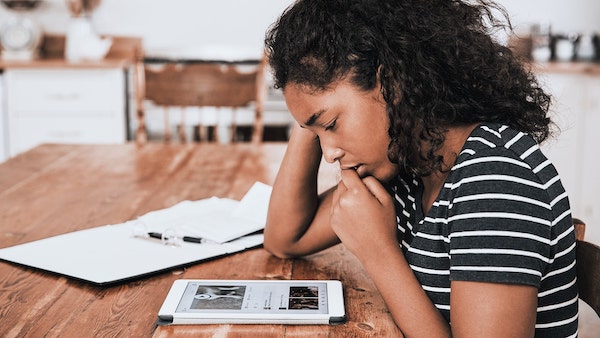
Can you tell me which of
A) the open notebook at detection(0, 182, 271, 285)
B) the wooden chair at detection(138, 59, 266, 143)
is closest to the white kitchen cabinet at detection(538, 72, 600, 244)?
the wooden chair at detection(138, 59, 266, 143)

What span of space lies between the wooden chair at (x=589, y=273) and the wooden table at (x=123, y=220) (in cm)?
27

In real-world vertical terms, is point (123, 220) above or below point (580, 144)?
above

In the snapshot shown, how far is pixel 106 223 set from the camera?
1.45m

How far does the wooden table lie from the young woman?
10 centimetres

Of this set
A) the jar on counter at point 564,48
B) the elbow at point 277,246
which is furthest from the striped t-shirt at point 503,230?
the jar on counter at point 564,48

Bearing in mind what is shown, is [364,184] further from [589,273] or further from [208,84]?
[208,84]

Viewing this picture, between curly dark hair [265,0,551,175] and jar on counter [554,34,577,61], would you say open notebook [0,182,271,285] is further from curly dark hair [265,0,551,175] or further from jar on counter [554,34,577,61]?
jar on counter [554,34,577,61]

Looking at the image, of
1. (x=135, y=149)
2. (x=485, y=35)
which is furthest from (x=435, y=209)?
(x=135, y=149)

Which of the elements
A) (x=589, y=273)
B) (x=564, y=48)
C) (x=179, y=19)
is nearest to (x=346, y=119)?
(x=589, y=273)

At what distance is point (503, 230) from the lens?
88cm

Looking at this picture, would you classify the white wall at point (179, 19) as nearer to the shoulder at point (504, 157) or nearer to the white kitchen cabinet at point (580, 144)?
the white kitchen cabinet at point (580, 144)

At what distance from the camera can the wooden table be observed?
3.17 ft

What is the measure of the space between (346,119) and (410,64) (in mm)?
114

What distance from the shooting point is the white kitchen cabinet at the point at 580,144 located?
11.7 ft
